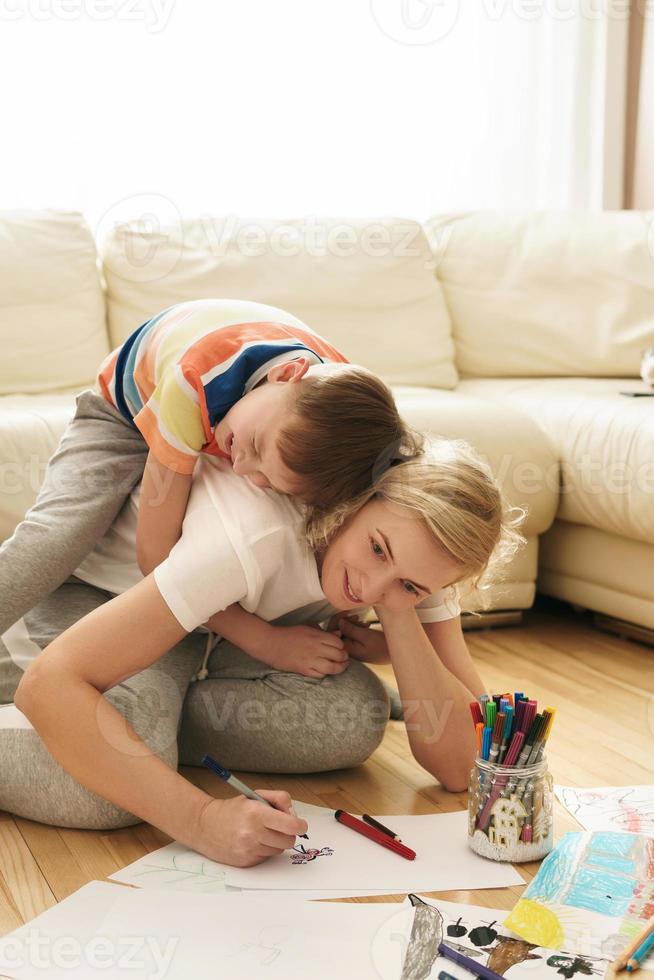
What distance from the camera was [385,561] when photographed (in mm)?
1235

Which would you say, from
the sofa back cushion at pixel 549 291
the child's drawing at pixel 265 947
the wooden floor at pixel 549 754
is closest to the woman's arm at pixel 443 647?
the wooden floor at pixel 549 754

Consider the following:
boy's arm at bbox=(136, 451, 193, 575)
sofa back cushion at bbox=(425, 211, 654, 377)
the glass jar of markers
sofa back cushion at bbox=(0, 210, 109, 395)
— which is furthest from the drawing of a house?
sofa back cushion at bbox=(425, 211, 654, 377)

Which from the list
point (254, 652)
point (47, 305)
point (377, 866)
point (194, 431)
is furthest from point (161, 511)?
point (47, 305)

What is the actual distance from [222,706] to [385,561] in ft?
1.38

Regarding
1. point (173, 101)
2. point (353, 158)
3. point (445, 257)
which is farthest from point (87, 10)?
point (445, 257)

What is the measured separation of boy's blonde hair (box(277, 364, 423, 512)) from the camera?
1.21m

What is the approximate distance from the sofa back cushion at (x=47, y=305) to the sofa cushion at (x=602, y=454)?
3.07 ft

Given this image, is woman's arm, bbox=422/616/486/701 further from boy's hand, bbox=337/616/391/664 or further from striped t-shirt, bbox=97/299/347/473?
striped t-shirt, bbox=97/299/347/473

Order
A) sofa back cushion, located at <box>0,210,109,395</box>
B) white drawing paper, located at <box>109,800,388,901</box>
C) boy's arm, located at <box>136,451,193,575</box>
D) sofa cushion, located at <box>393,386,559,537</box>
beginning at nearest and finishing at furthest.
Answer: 1. white drawing paper, located at <box>109,800,388,901</box>
2. boy's arm, located at <box>136,451,193,575</box>
3. sofa cushion, located at <box>393,386,559,537</box>
4. sofa back cushion, located at <box>0,210,109,395</box>

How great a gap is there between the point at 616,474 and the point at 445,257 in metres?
0.99

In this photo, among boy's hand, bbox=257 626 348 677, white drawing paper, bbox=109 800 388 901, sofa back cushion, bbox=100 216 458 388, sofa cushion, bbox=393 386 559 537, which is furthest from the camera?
sofa back cushion, bbox=100 216 458 388

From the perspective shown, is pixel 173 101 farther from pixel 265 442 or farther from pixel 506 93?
pixel 265 442

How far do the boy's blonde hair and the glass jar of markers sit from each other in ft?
1.16

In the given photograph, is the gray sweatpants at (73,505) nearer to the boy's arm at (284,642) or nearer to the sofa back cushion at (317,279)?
the boy's arm at (284,642)
